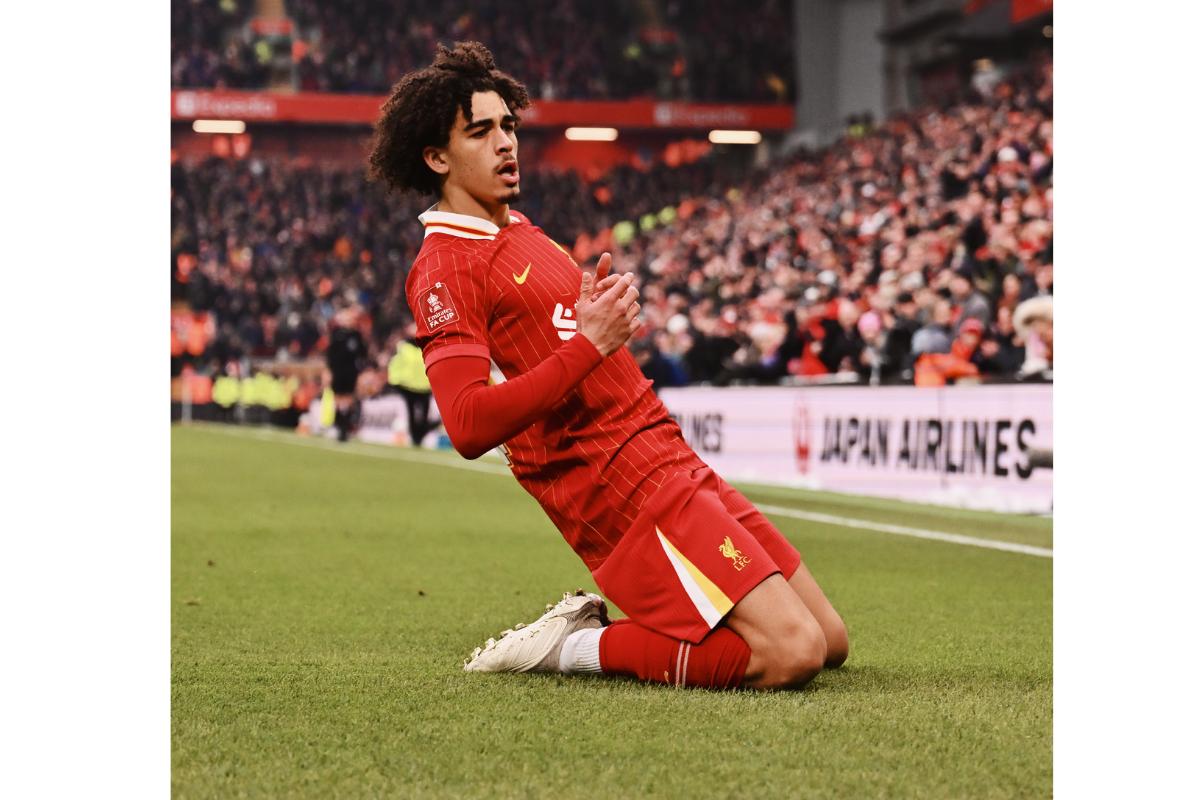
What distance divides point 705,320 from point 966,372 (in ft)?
24.8

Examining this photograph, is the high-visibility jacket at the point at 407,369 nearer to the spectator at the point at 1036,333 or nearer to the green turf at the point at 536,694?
the spectator at the point at 1036,333

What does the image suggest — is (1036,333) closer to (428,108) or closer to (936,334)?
(936,334)

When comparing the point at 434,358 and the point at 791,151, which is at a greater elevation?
the point at 791,151

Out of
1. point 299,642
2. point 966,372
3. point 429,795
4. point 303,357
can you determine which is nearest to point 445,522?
point 966,372

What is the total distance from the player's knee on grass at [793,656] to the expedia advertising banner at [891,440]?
7.10 meters

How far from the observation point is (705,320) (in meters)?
19.7

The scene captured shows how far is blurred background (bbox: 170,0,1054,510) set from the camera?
82.5 feet

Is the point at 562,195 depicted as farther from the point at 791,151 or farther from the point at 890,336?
the point at 890,336

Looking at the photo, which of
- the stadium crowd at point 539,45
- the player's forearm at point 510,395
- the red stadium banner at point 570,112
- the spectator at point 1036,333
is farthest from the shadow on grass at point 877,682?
the stadium crowd at point 539,45

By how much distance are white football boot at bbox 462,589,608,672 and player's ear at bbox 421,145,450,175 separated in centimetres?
132

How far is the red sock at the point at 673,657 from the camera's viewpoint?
13.5ft

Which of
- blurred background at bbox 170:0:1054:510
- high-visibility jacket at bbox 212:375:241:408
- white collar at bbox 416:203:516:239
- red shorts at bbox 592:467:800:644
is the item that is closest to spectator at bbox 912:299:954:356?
blurred background at bbox 170:0:1054:510

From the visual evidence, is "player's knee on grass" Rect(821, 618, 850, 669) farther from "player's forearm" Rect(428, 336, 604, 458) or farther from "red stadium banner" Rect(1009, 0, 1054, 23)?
"red stadium banner" Rect(1009, 0, 1054, 23)

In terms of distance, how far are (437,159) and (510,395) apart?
84 centimetres
